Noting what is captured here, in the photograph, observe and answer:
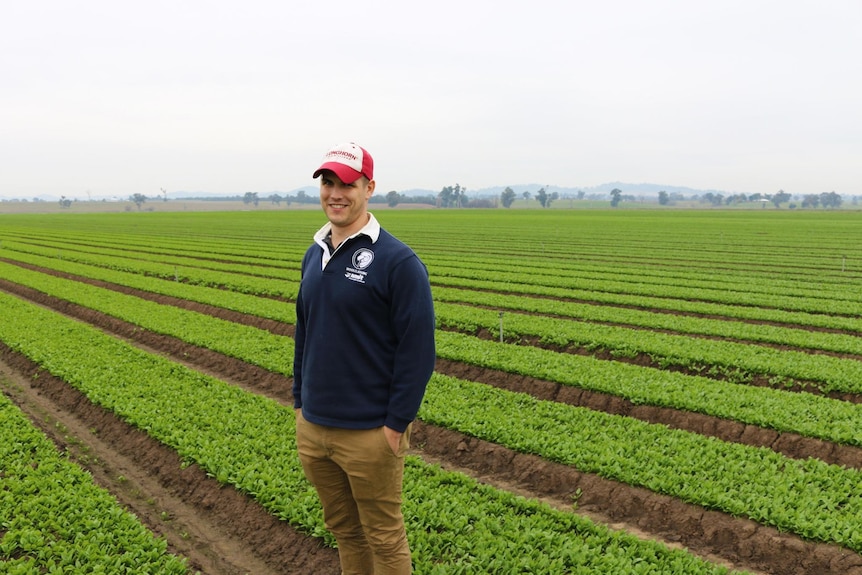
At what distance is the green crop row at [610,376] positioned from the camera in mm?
9156

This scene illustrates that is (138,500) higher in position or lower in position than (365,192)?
lower

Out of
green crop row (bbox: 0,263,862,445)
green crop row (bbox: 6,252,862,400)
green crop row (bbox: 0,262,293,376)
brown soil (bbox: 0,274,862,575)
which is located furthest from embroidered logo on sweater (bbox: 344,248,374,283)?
green crop row (bbox: 6,252,862,400)

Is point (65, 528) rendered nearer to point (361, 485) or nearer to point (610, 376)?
point (361, 485)

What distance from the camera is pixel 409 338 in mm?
3857

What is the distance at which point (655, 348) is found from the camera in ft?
44.0

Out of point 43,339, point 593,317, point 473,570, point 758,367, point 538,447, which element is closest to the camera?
point 473,570

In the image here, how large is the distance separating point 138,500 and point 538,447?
17.2 ft

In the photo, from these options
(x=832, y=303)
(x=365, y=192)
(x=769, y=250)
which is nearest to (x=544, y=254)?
(x=769, y=250)

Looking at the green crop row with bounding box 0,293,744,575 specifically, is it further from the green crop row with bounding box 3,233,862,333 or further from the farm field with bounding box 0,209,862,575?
the green crop row with bounding box 3,233,862,333

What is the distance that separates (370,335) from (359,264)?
482mm

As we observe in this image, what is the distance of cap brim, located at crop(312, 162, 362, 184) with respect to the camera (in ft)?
12.4

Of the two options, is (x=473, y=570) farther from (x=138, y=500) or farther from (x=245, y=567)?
(x=138, y=500)

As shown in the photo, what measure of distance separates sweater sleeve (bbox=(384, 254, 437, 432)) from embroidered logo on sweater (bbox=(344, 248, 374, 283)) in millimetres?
195

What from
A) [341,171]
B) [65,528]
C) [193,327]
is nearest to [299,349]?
[341,171]
